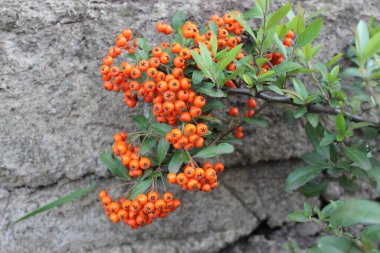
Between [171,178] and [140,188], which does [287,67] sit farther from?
[140,188]

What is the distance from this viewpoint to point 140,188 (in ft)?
6.93

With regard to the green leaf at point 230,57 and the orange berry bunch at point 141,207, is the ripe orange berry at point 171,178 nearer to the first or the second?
the orange berry bunch at point 141,207

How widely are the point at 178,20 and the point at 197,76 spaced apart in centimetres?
57

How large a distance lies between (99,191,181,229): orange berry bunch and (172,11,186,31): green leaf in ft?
3.23

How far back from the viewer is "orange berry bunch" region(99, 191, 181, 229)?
2.00 meters

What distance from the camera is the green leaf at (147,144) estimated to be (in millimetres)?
2091

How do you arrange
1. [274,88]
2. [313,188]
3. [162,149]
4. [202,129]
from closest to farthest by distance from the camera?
[202,129] → [274,88] → [162,149] → [313,188]

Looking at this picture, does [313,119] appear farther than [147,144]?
Yes

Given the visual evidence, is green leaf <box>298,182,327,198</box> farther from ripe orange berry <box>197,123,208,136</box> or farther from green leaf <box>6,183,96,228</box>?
green leaf <box>6,183,96,228</box>

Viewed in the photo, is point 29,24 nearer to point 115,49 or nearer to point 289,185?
point 115,49

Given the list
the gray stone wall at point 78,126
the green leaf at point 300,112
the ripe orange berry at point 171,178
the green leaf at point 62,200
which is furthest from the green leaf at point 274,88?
the green leaf at point 62,200

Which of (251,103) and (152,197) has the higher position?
(251,103)

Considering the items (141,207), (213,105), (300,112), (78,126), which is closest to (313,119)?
(300,112)

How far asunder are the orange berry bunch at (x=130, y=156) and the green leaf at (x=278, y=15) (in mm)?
954
